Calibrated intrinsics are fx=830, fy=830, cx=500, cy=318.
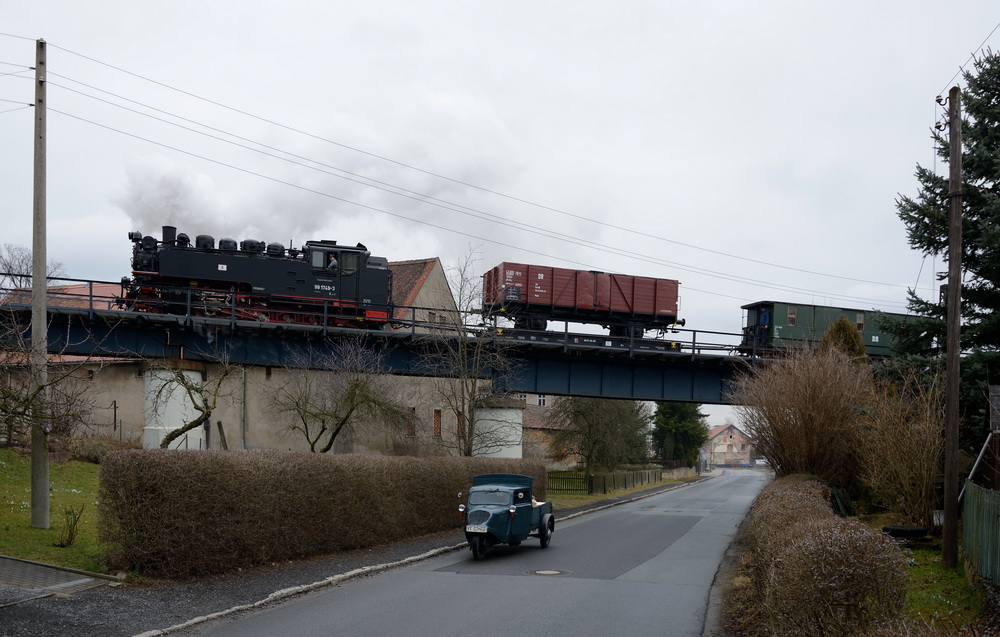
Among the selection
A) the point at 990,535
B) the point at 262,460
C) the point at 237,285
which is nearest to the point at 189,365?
the point at 237,285

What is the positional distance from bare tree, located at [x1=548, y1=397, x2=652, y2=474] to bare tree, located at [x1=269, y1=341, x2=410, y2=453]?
893 inches

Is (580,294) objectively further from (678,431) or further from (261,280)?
(678,431)

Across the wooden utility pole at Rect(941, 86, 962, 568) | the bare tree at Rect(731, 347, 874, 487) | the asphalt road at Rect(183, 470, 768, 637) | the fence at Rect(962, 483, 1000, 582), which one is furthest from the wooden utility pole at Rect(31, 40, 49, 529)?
the bare tree at Rect(731, 347, 874, 487)

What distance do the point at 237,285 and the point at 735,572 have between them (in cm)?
2285

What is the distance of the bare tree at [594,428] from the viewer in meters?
54.8

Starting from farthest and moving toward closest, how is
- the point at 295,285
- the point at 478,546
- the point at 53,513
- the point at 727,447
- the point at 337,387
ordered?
the point at 727,447 → the point at 295,285 → the point at 337,387 → the point at 478,546 → the point at 53,513

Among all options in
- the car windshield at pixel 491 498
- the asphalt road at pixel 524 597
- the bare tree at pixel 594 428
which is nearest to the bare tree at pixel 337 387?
the car windshield at pixel 491 498

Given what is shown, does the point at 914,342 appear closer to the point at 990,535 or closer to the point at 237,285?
the point at 990,535

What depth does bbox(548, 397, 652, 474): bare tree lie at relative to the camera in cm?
5475

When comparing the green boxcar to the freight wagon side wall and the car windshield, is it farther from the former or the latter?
the car windshield

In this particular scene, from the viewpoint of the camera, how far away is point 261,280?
107ft

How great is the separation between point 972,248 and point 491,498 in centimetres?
1343

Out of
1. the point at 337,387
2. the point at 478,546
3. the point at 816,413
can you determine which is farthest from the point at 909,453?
the point at 337,387

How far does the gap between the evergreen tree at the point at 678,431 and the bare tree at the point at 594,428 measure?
25.8 metres
